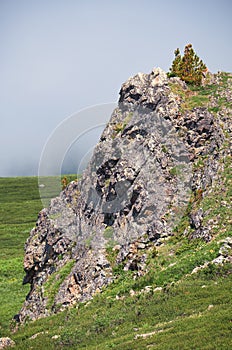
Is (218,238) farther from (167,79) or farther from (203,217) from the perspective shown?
(167,79)

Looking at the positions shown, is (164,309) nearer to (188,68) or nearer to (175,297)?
(175,297)

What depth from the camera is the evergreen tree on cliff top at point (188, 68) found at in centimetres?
4978

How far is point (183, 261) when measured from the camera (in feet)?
102

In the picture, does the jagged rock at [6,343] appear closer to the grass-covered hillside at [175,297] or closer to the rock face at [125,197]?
the grass-covered hillside at [175,297]

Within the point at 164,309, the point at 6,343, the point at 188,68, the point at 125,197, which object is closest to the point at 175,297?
the point at 164,309

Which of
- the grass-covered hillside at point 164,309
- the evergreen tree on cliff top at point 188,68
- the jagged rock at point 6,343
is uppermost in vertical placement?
the evergreen tree on cliff top at point 188,68

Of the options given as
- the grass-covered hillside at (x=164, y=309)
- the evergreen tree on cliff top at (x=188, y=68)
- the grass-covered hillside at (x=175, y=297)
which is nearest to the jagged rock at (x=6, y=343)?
the grass-covered hillside at (x=175, y=297)

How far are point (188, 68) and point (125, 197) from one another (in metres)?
20.7

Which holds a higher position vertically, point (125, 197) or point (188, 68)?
point (188, 68)

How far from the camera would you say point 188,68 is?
51.7 m

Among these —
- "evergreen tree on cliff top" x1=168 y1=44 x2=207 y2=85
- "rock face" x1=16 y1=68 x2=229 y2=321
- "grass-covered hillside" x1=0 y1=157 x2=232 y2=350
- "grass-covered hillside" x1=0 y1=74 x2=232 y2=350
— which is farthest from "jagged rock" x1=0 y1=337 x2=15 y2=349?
"evergreen tree on cliff top" x1=168 y1=44 x2=207 y2=85

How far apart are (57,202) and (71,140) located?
806 centimetres

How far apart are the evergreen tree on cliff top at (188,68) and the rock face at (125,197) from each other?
2.88 m

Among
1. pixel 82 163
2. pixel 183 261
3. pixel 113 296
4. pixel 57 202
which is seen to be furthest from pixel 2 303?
pixel 183 261
